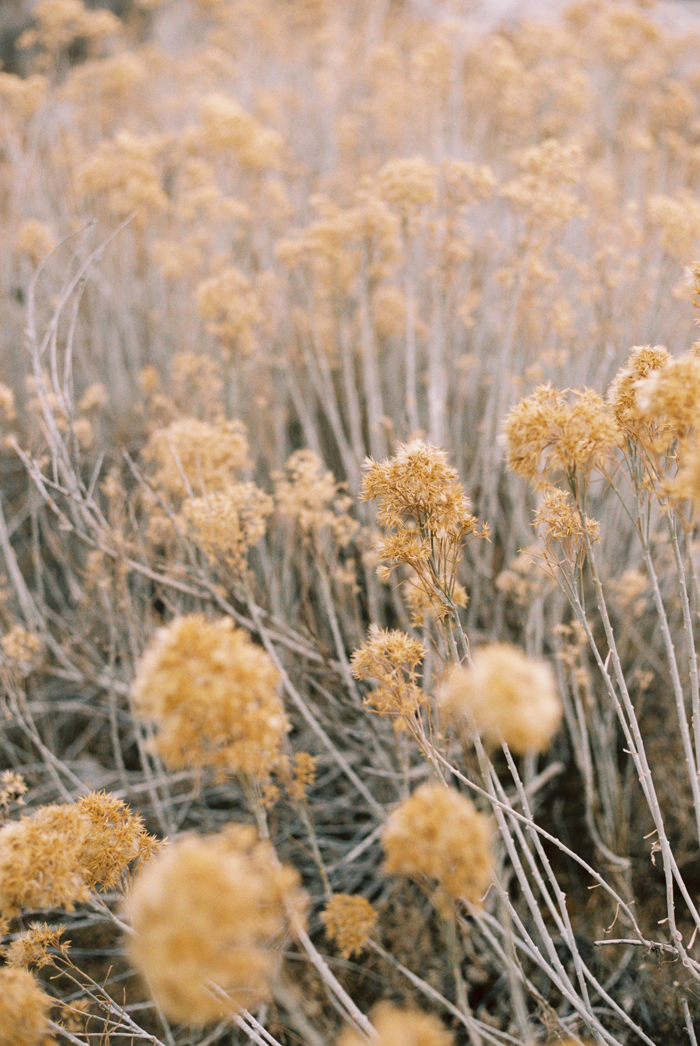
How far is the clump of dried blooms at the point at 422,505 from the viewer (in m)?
1.33

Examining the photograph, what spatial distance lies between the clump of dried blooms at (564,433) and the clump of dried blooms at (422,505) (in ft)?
0.52

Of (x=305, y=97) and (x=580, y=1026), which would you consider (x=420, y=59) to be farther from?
(x=580, y=1026)

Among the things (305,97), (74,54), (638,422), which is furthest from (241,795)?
(74,54)

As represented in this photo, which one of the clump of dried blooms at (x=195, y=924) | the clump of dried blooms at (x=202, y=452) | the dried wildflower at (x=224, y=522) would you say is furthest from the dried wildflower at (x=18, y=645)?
the clump of dried blooms at (x=195, y=924)

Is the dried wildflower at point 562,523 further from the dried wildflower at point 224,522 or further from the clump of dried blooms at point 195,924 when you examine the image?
the clump of dried blooms at point 195,924

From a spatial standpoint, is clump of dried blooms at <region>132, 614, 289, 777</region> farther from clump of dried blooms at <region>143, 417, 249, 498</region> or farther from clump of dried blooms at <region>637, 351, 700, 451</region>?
clump of dried blooms at <region>143, 417, 249, 498</region>

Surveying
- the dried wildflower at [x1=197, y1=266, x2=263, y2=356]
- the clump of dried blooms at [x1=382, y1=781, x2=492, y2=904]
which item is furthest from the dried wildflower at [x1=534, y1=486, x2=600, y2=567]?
the dried wildflower at [x1=197, y1=266, x2=263, y2=356]

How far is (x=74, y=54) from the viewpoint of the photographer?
8.19m

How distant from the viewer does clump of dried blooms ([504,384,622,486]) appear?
1.28 meters

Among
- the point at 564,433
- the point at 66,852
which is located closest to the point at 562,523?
the point at 564,433

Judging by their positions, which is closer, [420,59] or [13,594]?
[13,594]

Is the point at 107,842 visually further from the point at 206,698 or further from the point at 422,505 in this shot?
the point at 422,505

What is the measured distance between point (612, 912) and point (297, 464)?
2.07 m

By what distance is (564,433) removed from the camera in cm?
129
